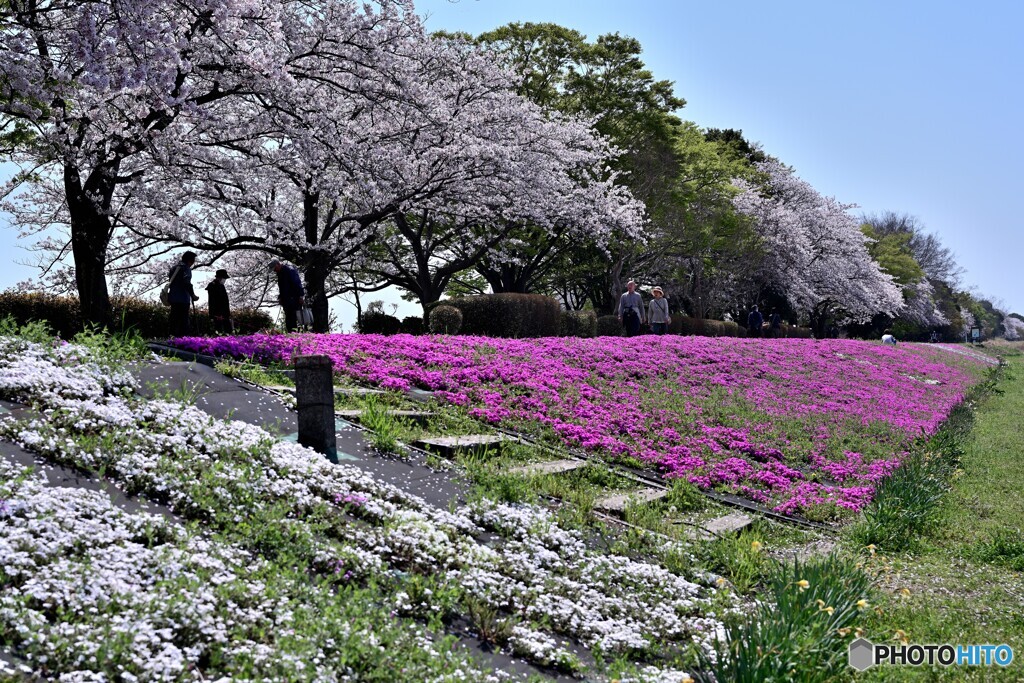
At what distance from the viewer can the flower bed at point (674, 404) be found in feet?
34.9

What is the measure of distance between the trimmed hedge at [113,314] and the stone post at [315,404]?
11069 millimetres

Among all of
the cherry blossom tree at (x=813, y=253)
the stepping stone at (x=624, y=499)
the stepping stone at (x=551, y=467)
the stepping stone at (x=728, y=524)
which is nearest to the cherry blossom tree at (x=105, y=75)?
the stepping stone at (x=551, y=467)

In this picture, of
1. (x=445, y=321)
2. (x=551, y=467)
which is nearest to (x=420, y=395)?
(x=551, y=467)

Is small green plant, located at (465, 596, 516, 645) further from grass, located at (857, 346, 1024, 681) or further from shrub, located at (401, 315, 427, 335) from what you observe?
shrub, located at (401, 315, 427, 335)

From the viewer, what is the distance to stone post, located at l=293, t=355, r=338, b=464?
26.7ft

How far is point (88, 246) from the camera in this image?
1762cm

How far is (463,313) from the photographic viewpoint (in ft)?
73.2

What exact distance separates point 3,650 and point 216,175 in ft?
71.3

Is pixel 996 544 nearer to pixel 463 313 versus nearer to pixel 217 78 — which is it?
pixel 463 313

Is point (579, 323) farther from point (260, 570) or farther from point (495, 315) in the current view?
point (260, 570)

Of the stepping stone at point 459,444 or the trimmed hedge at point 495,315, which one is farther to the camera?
the trimmed hedge at point 495,315

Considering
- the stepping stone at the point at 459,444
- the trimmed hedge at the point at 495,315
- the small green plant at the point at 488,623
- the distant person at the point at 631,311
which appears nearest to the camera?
the small green plant at the point at 488,623

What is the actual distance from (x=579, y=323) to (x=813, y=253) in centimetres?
3528

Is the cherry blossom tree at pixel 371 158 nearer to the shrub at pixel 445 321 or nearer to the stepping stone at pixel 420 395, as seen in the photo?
the shrub at pixel 445 321
